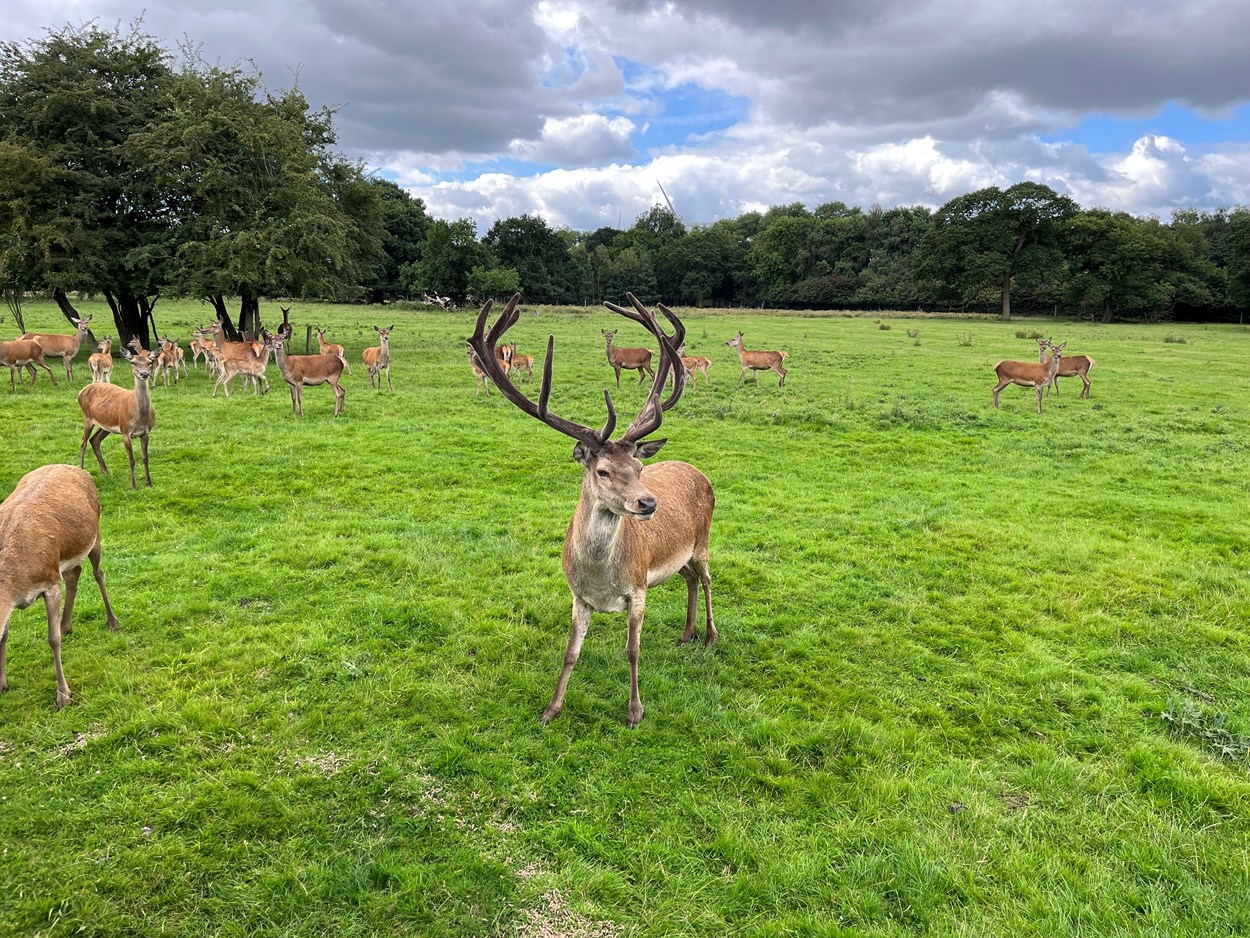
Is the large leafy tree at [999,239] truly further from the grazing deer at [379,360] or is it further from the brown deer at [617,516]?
the brown deer at [617,516]

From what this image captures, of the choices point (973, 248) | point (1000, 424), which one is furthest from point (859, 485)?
point (973, 248)

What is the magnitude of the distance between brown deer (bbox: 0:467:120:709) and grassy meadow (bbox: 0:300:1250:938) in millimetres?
451

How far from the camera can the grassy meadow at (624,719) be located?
139 inches

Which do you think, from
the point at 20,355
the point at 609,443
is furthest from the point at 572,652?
the point at 20,355

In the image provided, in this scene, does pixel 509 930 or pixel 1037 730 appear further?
pixel 1037 730

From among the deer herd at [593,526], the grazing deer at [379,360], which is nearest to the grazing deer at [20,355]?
the grazing deer at [379,360]

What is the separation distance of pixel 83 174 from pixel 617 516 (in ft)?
84.4

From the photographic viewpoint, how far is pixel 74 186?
2128 centimetres

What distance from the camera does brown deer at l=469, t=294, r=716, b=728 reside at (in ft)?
14.6

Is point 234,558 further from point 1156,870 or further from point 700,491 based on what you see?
point 1156,870

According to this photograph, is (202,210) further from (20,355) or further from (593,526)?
(593,526)

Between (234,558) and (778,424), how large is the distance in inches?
456

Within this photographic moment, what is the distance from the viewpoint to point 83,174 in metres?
21.0

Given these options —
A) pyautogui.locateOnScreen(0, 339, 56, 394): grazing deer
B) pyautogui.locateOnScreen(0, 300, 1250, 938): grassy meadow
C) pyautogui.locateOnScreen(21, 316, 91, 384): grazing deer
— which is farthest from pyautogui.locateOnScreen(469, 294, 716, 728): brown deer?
pyautogui.locateOnScreen(21, 316, 91, 384): grazing deer
